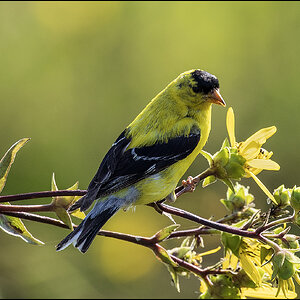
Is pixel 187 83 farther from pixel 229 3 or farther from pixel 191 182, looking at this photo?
pixel 229 3

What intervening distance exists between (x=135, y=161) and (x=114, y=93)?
204cm

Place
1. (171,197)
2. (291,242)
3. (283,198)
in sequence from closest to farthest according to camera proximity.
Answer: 1. (291,242)
2. (283,198)
3. (171,197)

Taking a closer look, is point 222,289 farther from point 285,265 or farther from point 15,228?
point 15,228

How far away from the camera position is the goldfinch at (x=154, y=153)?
244 centimetres

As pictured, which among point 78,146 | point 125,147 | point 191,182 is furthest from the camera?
point 78,146

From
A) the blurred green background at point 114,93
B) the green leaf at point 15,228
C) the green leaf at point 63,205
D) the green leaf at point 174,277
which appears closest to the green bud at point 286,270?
the green leaf at point 174,277

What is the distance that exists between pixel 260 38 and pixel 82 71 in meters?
1.61

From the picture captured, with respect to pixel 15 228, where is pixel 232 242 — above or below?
below

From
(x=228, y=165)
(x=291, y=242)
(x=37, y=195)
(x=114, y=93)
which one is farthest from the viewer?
(x=114, y=93)

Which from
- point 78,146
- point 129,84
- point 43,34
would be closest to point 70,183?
point 78,146

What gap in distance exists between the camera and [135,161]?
2.62m

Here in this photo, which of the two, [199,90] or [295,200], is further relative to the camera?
[199,90]

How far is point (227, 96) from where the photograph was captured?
4.83 m

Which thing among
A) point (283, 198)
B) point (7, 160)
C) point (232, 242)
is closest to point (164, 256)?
point (232, 242)
